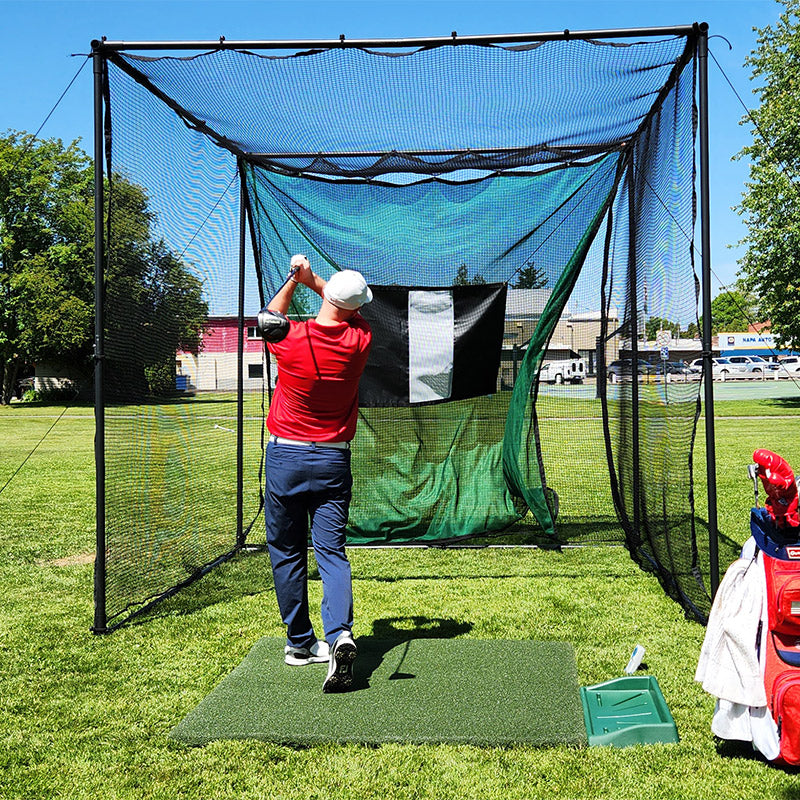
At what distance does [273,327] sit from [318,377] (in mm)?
305

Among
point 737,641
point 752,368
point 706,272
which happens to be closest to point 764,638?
point 737,641

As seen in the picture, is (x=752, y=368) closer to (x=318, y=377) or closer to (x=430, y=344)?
(x=430, y=344)

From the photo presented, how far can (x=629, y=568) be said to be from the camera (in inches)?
233

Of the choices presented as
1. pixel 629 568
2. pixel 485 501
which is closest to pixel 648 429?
pixel 629 568

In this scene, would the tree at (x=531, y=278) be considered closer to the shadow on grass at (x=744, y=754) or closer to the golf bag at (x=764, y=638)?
the golf bag at (x=764, y=638)

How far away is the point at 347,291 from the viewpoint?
3846 millimetres

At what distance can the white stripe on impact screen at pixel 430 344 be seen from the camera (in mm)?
6195

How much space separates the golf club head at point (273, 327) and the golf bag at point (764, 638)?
6.70 ft

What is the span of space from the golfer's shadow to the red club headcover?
1734mm

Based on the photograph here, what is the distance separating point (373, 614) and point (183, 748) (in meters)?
1.83

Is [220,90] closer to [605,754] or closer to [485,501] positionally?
[485,501]

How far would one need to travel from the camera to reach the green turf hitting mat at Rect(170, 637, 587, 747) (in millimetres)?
3266

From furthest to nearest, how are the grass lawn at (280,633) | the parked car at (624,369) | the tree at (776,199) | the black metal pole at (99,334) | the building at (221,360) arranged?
the tree at (776,199) < the building at (221,360) < the parked car at (624,369) < the black metal pole at (99,334) < the grass lawn at (280,633)

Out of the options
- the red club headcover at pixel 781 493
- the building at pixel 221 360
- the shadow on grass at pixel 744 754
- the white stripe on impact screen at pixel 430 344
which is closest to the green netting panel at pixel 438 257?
the white stripe on impact screen at pixel 430 344
